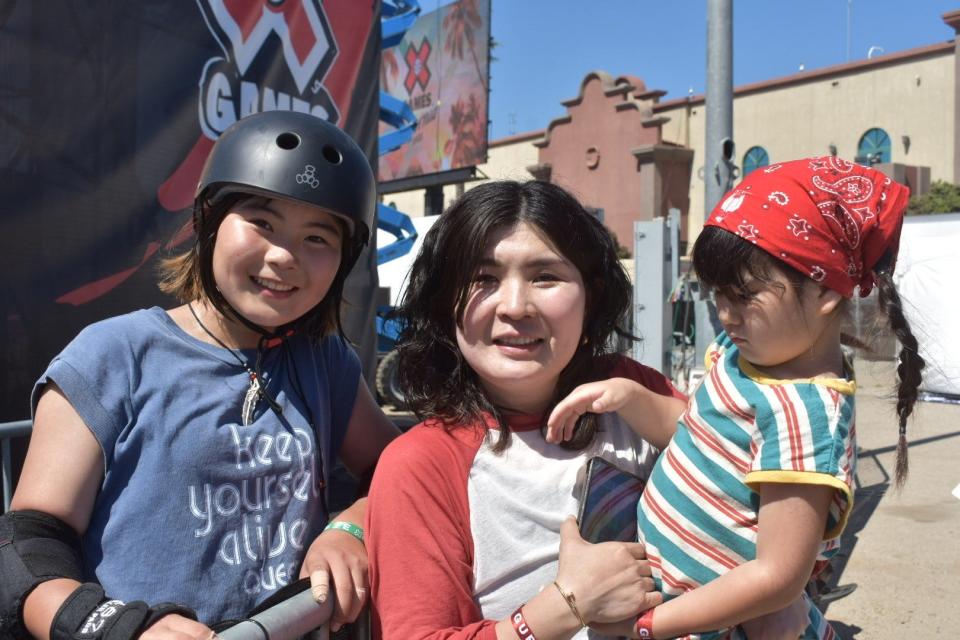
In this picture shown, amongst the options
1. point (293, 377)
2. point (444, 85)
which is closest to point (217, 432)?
point (293, 377)

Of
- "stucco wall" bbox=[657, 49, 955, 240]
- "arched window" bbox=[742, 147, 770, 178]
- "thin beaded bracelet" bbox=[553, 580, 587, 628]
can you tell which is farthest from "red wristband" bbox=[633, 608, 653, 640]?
"arched window" bbox=[742, 147, 770, 178]

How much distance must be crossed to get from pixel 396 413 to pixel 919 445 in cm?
648

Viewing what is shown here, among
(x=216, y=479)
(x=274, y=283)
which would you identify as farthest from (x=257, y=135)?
(x=216, y=479)

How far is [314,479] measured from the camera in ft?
6.03

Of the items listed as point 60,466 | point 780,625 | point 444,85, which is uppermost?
point 444,85

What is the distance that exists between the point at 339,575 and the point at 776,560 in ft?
2.77

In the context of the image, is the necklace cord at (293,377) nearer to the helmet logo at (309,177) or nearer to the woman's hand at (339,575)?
the woman's hand at (339,575)

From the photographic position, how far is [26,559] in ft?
4.55

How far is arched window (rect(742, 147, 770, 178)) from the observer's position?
898 inches

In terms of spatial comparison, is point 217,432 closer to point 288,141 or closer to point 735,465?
point 288,141

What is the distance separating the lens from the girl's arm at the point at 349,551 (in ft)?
5.17

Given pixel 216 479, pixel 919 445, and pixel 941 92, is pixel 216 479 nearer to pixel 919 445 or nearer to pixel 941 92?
pixel 919 445

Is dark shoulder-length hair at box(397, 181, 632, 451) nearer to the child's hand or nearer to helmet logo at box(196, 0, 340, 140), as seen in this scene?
the child's hand

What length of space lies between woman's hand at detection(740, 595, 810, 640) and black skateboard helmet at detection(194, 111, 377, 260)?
127 cm
